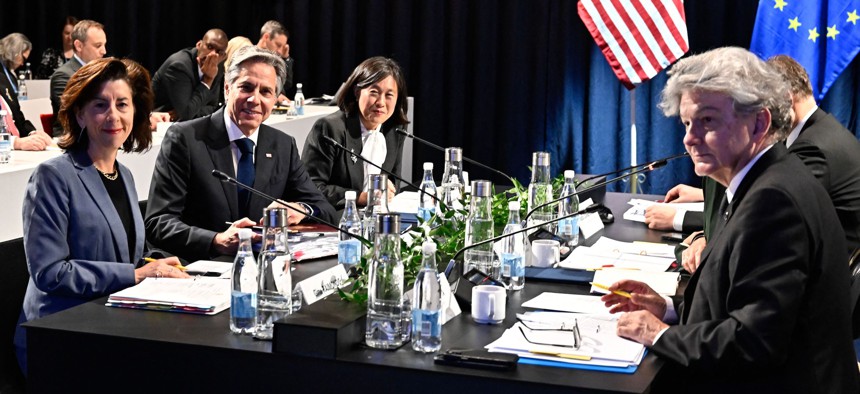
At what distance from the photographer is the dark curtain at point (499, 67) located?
774 centimetres

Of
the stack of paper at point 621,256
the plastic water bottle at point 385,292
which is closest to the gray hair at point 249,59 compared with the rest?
the stack of paper at point 621,256

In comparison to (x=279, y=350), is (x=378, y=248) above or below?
above

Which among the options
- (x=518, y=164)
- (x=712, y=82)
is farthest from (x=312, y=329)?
(x=518, y=164)

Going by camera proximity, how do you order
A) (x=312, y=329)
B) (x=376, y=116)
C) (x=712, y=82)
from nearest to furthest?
(x=312, y=329)
(x=712, y=82)
(x=376, y=116)

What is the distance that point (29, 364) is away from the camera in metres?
2.17

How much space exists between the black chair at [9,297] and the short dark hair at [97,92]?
68cm

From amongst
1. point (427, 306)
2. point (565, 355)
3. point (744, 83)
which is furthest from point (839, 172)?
point (427, 306)

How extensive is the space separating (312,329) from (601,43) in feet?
15.9

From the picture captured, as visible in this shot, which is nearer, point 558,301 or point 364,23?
point 558,301

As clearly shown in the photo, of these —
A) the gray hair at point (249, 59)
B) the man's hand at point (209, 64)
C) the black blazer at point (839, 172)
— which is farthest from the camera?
the man's hand at point (209, 64)

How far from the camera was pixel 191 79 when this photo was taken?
23.9ft

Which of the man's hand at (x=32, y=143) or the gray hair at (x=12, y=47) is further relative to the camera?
the gray hair at (x=12, y=47)

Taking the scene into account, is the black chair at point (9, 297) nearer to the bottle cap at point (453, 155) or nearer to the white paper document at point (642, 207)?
the bottle cap at point (453, 155)

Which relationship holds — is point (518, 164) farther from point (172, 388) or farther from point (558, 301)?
point (172, 388)
